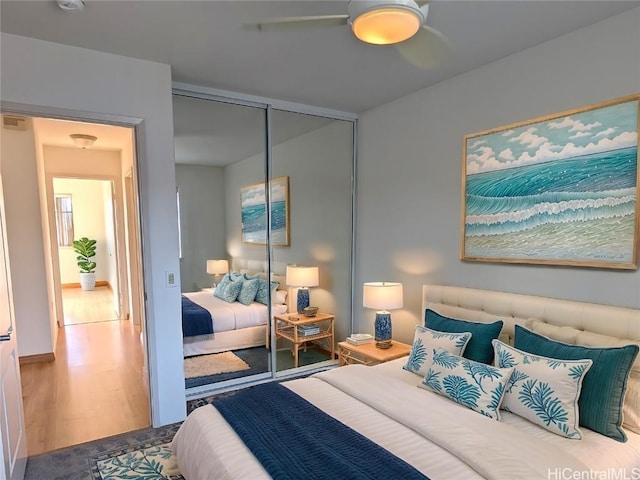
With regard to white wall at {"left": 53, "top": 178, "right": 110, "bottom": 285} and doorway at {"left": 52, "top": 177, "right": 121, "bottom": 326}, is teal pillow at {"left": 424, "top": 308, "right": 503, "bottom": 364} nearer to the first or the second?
doorway at {"left": 52, "top": 177, "right": 121, "bottom": 326}

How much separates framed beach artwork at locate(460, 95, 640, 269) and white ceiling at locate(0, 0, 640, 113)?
556 mm

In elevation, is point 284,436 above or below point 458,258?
below

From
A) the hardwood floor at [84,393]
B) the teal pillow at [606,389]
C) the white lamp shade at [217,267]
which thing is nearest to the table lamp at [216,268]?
the white lamp shade at [217,267]

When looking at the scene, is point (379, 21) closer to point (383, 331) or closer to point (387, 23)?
point (387, 23)

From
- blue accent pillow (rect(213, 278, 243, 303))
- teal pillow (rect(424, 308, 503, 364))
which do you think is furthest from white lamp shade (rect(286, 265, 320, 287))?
teal pillow (rect(424, 308, 503, 364))

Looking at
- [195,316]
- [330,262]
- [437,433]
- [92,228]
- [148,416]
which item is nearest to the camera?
[437,433]

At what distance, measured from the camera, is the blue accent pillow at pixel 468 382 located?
1967 mm

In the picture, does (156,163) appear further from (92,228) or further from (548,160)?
(92,228)

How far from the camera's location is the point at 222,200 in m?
3.55

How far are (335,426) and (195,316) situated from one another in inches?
78.6

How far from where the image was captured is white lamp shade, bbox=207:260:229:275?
3451mm

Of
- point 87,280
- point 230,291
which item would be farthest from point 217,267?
point 87,280

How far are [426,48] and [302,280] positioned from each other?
93.2 inches

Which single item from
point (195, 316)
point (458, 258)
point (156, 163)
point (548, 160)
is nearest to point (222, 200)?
point (156, 163)
